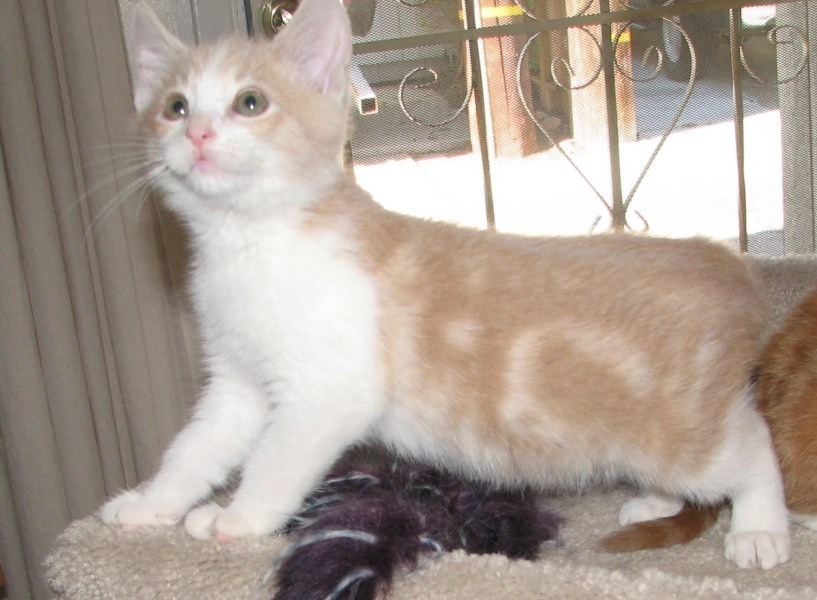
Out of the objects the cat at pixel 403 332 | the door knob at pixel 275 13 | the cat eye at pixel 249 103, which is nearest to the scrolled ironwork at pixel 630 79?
the door knob at pixel 275 13

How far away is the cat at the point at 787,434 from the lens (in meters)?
1.02

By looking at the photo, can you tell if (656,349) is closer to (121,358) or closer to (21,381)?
(121,358)

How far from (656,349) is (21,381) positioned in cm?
122

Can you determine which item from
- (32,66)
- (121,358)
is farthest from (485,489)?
(32,66)

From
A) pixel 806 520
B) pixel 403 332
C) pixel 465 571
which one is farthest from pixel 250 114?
pixel 806 520

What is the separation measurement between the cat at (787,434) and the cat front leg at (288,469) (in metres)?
0.33

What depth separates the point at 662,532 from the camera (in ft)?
3.37

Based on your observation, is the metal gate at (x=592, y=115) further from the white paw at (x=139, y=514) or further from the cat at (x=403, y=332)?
the white paw at (x=139, y=514)

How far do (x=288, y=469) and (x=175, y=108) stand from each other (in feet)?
1.42

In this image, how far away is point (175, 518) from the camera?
105 centimetres

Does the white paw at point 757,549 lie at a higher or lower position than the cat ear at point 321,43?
lower

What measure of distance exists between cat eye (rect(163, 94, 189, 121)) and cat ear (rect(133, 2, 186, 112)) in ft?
0.22

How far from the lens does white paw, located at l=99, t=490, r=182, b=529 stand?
1.03 meters

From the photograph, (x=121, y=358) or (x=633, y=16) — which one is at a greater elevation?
(x=633, y=16)
